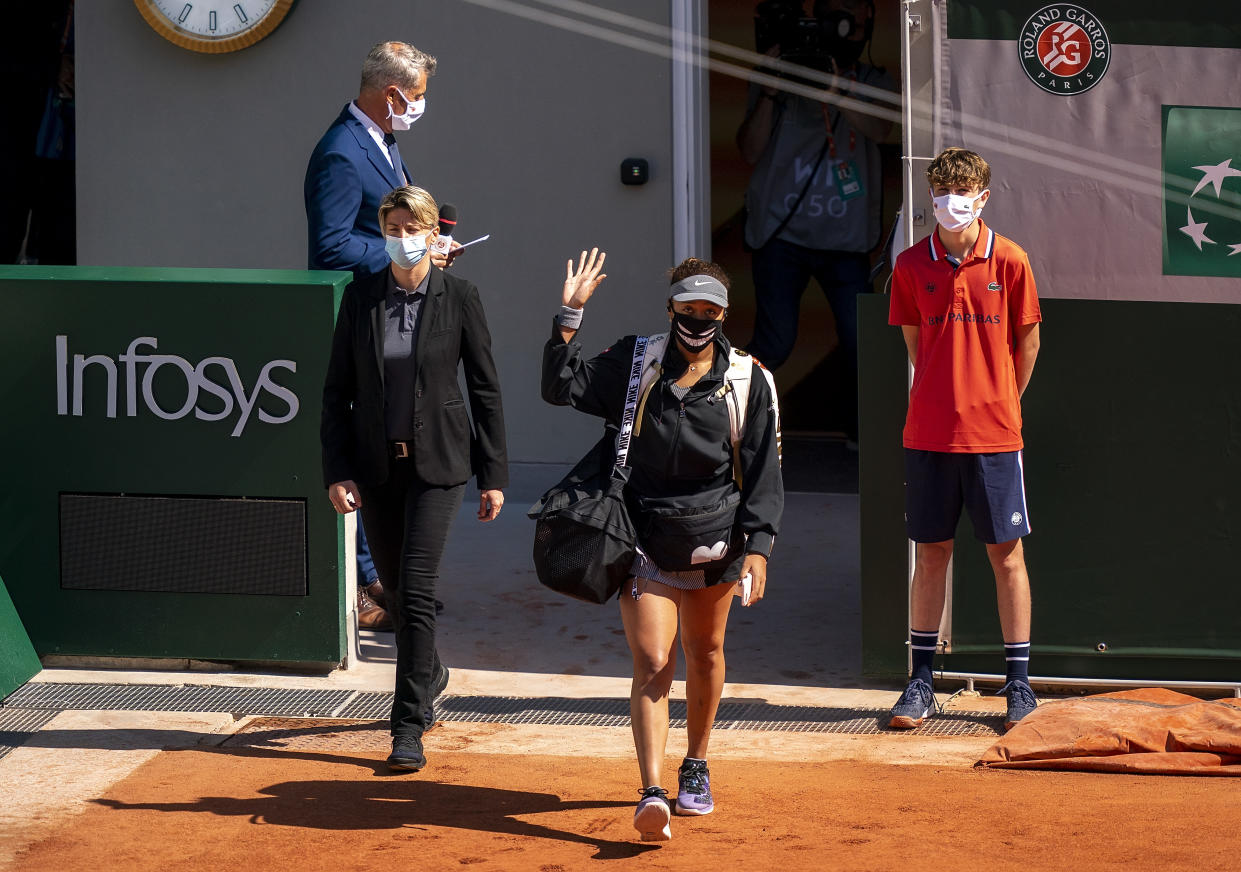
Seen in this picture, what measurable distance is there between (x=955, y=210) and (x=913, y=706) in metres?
1.80

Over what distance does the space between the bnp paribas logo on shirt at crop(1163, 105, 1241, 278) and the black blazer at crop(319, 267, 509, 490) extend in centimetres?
264

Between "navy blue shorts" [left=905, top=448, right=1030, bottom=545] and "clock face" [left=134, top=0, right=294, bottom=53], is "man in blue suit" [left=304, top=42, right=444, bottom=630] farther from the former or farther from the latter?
"clock face" [left=134, top=0, right=294, bottom=53]

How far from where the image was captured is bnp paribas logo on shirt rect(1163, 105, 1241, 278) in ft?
21.7

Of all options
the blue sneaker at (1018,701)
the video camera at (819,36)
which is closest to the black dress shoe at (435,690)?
the blue sneaker at (1018,701)

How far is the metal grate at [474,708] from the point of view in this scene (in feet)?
21.5

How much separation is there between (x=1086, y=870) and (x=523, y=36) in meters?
6.38

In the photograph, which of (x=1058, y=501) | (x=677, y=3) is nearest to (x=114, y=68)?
(x=677, y=3)

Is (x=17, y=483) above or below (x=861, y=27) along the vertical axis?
below

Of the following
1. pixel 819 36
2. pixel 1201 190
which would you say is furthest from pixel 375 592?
pixel 819 36

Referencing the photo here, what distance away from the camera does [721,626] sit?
5480 millimetres

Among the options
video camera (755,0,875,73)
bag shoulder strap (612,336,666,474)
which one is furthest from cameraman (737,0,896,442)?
bag shoulder strap (612,336,666,474)

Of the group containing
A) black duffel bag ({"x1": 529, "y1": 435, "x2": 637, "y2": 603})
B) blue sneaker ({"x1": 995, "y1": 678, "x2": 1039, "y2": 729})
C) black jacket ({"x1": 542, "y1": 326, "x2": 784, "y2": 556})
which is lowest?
blue sneaker ({"x1": 995, "y1": 678, "x2": 1039, "y2": 729})

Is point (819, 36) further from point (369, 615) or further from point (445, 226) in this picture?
point (369, 615)

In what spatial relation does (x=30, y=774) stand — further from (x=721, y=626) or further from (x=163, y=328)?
(x=721, y=626)
